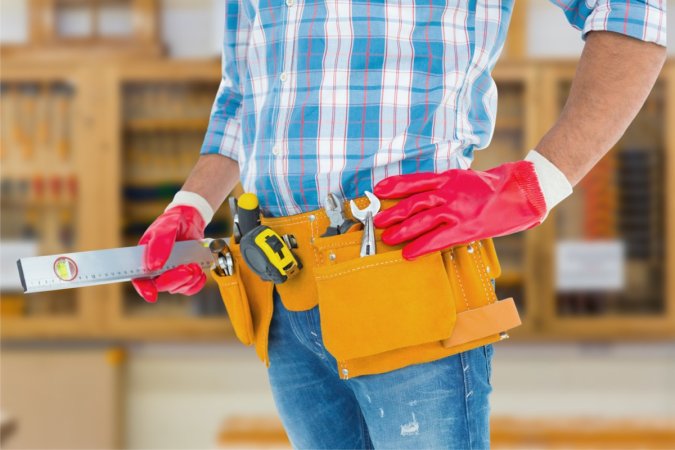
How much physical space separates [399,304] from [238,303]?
235 millimetres

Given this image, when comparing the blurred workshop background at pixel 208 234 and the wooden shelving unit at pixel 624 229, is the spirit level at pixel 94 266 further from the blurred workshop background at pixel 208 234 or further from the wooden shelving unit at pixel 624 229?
the wooden shelving unit at pixel 624 229

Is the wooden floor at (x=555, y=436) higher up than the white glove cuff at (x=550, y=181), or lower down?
lower down

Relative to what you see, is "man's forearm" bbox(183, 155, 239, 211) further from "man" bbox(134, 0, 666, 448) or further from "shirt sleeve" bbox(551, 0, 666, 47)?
"shirt sleeve" bbox(551, 0, 666, 47)

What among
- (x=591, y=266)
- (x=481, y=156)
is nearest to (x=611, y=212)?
(x=591, y=266)

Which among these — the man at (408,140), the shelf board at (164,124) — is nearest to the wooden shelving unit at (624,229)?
the shelf board at (164,124)

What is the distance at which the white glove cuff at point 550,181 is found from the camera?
71 centimetres

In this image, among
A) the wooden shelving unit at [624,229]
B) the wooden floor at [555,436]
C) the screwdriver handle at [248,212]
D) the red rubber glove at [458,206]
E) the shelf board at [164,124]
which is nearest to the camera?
the red rubber glove at [458,206]

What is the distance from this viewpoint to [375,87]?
756 millimetres

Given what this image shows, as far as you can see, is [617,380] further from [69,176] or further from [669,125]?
[69,176]

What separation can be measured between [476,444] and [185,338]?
9.28 feet

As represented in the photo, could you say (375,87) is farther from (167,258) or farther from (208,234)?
(208,234)

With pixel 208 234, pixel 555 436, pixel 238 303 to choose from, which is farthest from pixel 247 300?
pixel 208 234

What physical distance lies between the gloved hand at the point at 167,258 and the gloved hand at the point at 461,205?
0.34m

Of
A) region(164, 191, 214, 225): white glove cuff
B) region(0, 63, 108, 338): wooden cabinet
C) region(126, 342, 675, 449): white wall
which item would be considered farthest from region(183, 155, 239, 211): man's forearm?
region(126, 342, 675, 449): white wall
